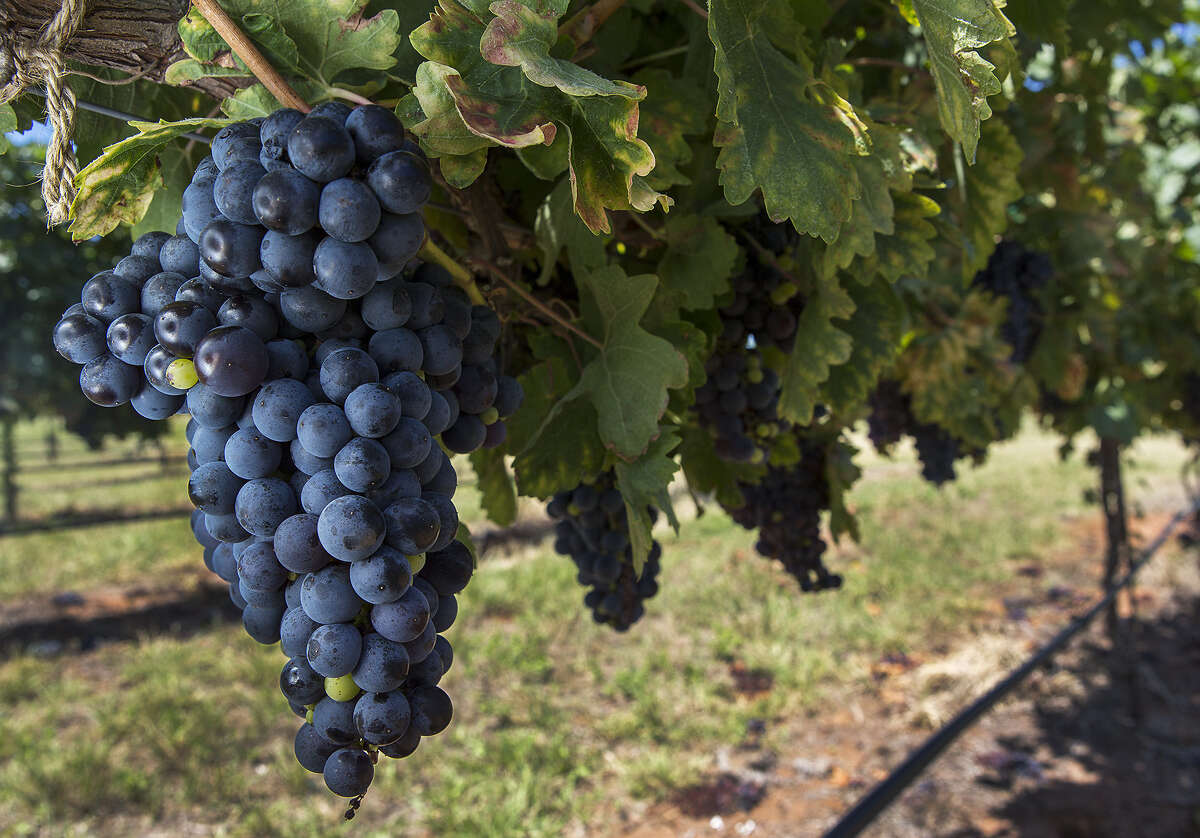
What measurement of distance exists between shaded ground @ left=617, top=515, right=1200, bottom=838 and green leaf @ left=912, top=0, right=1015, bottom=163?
4161 mm

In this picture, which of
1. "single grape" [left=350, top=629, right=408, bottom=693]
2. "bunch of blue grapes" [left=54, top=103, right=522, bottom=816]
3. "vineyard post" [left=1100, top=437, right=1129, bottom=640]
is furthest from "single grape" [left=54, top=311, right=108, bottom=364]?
"vineyard post" [left=1100, top=437, right=1129, bottom=640]

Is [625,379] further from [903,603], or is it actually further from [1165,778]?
[903,603]

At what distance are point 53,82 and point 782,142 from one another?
0.61m

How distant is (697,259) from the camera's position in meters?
1.12

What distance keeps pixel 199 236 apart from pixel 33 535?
10.5 meters

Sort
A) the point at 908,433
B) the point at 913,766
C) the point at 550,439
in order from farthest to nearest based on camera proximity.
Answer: the point at 908,433, the point at 913,766, the point at 550,439

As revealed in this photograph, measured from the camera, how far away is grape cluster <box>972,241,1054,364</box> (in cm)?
259

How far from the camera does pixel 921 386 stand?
2240 millimetres

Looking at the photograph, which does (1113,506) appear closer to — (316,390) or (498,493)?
(498,493)

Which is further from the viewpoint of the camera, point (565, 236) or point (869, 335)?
point (869, 335)

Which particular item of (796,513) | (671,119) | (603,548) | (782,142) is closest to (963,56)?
(782,142)

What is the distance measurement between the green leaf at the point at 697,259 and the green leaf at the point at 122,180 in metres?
0.60

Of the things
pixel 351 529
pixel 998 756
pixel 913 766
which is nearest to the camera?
pixel 351 529

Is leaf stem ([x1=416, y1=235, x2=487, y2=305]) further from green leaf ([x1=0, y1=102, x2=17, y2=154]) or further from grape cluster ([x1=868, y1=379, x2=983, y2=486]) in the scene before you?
grape cluster ([x1=868, y1=379, x2=983, y2=486])
